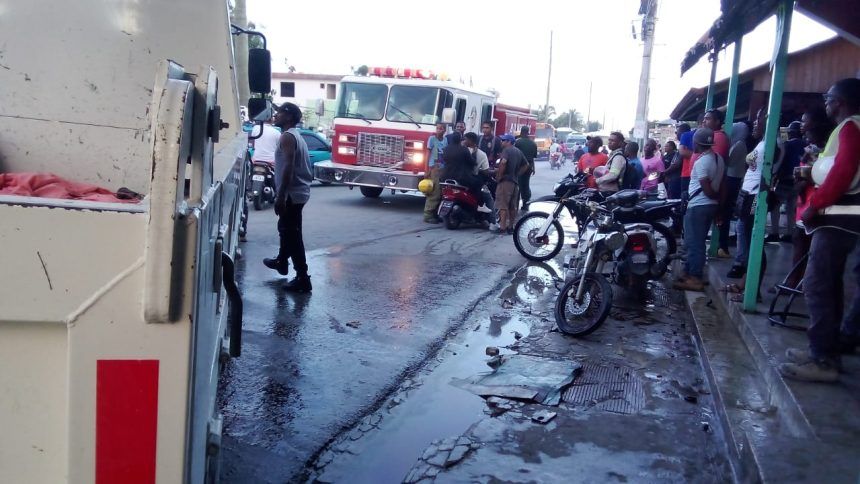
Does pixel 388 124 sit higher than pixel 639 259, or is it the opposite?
pixel 388 124

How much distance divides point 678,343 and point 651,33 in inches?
552

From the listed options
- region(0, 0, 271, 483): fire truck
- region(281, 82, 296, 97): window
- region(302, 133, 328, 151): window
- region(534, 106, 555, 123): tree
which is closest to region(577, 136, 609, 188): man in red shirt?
region(302, 133, 328, 151): window

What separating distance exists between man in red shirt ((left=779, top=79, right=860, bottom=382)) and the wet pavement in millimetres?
777

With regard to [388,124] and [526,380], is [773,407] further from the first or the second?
[388,124]

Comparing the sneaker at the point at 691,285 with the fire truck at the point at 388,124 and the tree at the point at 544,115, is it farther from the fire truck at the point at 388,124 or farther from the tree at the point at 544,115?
the tree at the point at 544,115

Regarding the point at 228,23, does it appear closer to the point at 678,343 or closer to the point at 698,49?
the point at 678,343

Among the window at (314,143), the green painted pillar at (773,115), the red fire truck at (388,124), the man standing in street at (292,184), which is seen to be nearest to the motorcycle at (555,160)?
the window at (314,143)

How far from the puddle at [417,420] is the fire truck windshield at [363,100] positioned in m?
9.16

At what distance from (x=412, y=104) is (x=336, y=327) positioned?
9.26 m

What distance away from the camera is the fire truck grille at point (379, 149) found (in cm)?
1421

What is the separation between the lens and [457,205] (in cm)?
1203

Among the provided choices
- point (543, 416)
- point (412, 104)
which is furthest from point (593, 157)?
point (543, 416)

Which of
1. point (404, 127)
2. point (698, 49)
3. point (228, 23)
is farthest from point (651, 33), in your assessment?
point (228, 23)

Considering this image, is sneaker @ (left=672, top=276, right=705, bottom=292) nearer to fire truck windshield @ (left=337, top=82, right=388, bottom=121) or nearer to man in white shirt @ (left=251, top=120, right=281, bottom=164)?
man in white shirt @ (left=251, top=120, right=281, bottom=164)
